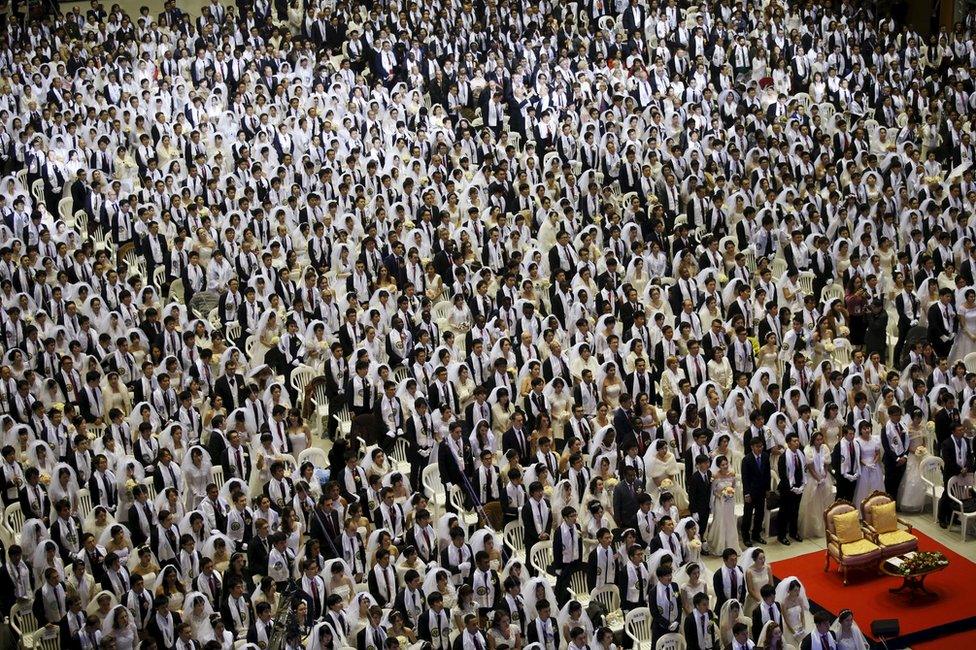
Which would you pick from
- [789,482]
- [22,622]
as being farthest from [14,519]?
[789,482]

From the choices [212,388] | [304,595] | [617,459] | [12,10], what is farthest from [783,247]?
[12,10]

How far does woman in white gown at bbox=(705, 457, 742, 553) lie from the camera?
1703cm

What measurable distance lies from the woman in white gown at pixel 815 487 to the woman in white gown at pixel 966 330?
344cm

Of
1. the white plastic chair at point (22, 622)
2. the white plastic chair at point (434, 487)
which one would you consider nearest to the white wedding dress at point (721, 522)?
the white plastic chair at point (434, 487)

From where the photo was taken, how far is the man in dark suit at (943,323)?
66.9ft

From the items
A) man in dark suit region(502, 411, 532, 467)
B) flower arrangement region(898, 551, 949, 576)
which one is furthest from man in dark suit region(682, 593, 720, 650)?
man in dark suit region(502, 411, 532, 467)

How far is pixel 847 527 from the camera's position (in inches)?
653

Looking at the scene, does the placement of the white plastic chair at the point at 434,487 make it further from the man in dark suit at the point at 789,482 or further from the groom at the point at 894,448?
the groom at the point at 894,448

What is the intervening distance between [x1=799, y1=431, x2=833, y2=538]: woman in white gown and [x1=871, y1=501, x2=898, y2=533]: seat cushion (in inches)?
38.0

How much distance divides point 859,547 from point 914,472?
177cm

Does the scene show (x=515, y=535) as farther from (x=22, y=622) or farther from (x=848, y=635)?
(x=22, y=622)

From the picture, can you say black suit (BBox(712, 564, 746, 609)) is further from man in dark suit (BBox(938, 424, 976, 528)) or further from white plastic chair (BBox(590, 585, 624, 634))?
man in dark suit (BBox(938, 424, 976, 528))

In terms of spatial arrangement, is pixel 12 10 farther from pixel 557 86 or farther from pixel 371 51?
pixel 557 86

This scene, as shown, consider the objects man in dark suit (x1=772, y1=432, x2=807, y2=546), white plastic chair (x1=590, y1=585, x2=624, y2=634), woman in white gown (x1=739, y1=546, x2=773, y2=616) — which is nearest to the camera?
woman in white gown (x1=739, y1=546, x2=773, y2=616)
